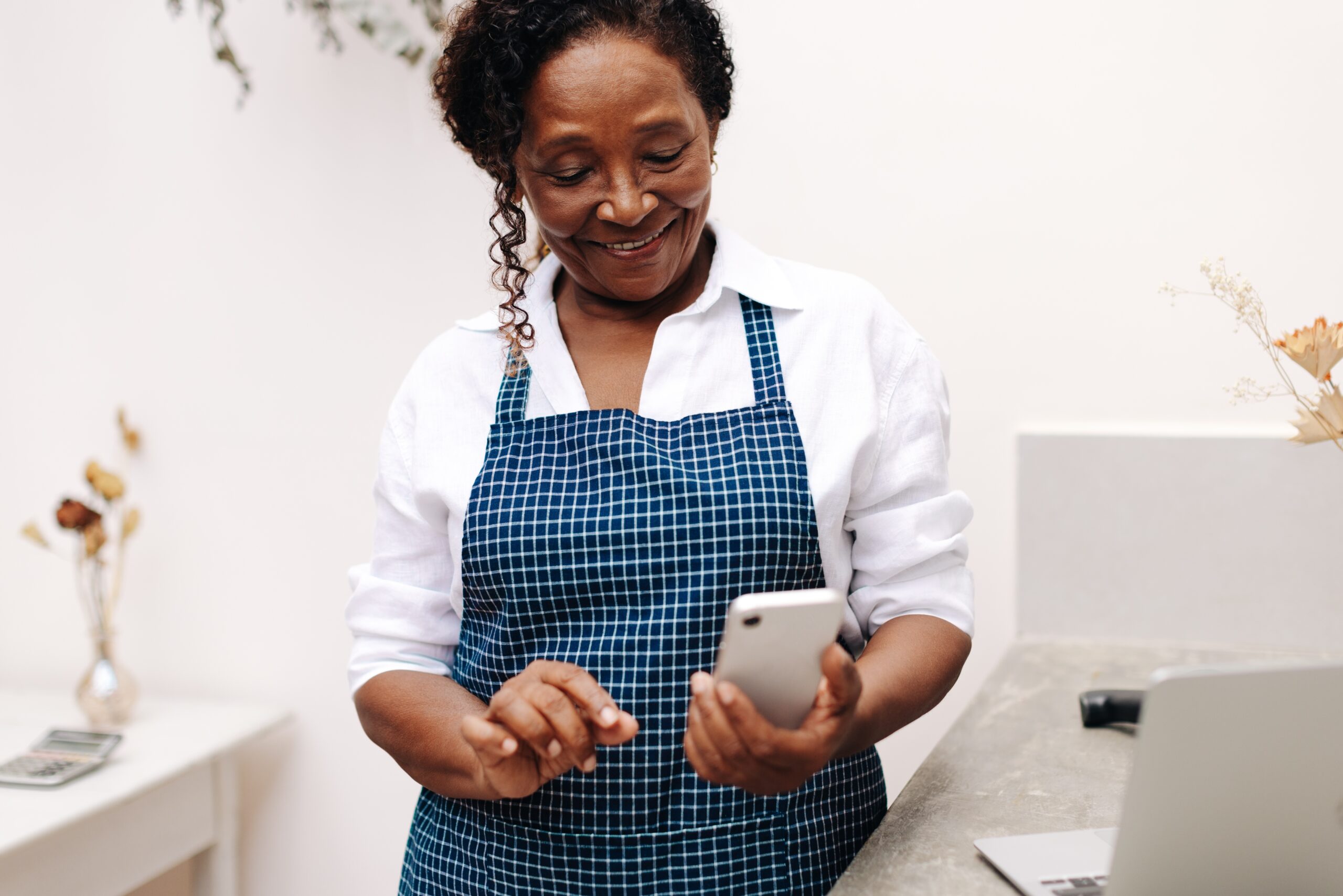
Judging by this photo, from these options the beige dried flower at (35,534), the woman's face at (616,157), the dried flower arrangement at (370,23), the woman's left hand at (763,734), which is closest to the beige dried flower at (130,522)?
the beige dried flower at (35,534)

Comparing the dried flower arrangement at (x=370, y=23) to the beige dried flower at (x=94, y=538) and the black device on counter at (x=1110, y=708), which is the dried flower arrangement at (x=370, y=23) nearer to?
the beige dried flower at (x=94, y=538)

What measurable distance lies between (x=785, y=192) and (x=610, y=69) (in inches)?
29.8

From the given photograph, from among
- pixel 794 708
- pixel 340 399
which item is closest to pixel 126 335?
pixel 340 399

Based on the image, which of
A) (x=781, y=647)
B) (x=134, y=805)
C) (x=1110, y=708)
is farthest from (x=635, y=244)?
(x=134, y=805)

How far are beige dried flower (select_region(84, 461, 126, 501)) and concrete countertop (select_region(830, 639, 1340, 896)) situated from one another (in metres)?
1.37

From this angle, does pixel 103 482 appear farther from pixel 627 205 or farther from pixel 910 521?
pixel 910 521

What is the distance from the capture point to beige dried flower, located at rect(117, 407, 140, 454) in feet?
6.33

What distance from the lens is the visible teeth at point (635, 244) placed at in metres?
0.99

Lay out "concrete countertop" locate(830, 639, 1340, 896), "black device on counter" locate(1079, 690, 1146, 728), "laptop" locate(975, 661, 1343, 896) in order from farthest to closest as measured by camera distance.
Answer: "black device on counter" locate(1079, 690, 1146, 728), "concrete countertop" locate(830, 639, 1340, 896), "laptop" locate(975, 661, 1343, 896)

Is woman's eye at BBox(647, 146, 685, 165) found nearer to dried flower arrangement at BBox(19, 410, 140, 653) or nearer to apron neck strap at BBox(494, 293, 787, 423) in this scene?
Answer: apron neck strap at BBox(494, 293, 787, 423)

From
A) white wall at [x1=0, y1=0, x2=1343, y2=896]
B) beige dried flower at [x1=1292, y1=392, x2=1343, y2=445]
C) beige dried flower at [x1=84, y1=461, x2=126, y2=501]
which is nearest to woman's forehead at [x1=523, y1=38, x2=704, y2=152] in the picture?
beige dried flower at [x1=1292, y1=392, x2=1343, y2=445]

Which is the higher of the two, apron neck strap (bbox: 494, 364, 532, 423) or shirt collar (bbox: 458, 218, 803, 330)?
shirt collar (bbox: 458, 218, 803, 330)

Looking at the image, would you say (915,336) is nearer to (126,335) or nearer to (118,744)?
(118,744)

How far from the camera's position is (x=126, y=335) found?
1.94 m
